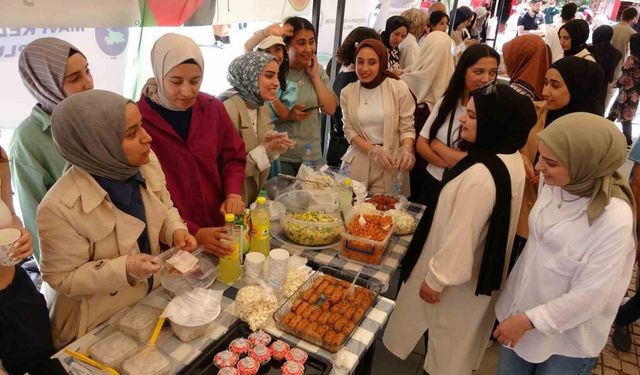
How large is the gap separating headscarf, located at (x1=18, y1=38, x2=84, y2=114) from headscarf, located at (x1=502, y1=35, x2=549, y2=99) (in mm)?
3101

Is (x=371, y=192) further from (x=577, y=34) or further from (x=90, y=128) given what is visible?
(x=577, y=34)

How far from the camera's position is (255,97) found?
7.59 ft

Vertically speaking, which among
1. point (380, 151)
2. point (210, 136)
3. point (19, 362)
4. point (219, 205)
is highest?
point (210, 136)

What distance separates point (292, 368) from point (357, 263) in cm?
74

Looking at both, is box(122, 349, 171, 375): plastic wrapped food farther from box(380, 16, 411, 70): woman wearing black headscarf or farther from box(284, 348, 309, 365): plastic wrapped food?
box(380, 16, 411, 70): woman wearing black headscarf

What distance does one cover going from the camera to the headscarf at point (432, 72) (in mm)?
4168

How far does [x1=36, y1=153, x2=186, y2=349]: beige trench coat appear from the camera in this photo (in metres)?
1.32

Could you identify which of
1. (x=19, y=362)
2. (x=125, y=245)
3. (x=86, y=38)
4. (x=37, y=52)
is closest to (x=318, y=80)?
(x=86, y=38)

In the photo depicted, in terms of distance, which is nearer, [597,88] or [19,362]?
[19,362]

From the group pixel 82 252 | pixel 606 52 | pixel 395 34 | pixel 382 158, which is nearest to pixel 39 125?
pixel 82 252

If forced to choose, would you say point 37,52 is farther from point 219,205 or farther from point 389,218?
point 389,218

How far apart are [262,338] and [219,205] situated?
94cm

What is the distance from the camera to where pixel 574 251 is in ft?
4.93

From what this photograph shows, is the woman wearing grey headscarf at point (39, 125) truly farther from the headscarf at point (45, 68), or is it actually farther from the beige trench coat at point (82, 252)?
the beige trench coat at point (82, 252)
